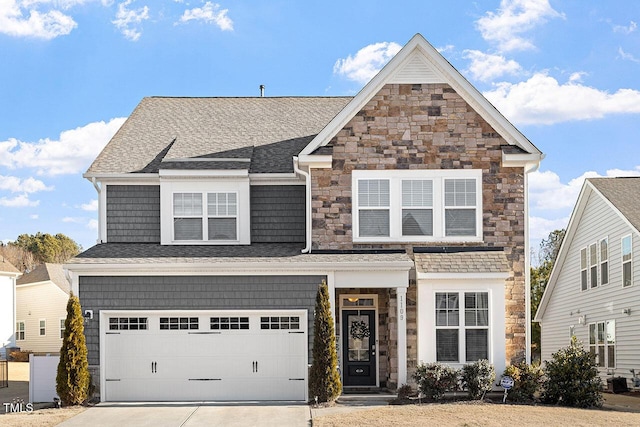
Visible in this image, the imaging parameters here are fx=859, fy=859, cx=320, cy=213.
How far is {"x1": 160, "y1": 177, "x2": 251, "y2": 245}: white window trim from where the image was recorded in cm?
2211

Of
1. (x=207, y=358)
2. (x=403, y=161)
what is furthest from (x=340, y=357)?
(x=403, y=161)

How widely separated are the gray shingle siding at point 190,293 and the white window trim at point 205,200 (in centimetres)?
215

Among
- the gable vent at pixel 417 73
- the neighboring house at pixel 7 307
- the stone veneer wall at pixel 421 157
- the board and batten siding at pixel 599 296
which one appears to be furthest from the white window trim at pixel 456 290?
the neighboring house at pixel 7 307

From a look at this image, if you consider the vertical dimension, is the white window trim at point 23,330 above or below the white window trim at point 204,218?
below

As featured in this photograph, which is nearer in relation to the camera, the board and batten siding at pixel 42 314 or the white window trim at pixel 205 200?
the white window trim at pixel 205 200

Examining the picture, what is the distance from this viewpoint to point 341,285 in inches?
788

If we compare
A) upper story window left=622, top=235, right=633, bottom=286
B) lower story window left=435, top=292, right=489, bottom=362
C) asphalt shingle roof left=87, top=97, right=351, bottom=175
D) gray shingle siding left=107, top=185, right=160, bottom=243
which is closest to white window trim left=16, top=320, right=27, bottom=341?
asphalt shingle roof left=87, top=97, right=351, bottom=175

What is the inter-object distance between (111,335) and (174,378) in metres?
1.79

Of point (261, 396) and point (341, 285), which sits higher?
point (341, 285)

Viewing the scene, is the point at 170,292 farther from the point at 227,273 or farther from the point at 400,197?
the point at 400,197

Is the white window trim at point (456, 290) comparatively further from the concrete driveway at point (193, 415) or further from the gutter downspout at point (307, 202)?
the concrete driveway at point (193, 415)

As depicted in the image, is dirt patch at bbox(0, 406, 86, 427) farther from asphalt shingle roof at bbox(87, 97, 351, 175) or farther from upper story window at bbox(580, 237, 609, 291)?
upper story window at bbox(580, 237, 609, 291)

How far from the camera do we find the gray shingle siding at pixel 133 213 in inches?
889

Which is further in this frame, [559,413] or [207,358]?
[207,358]
